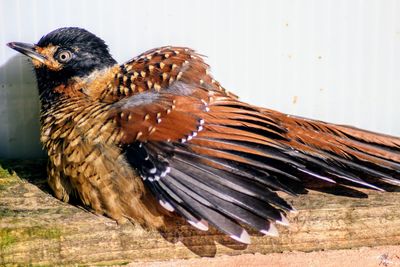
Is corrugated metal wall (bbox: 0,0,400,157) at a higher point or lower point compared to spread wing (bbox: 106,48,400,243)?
higher

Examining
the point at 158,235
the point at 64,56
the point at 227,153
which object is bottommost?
the point at 158,235

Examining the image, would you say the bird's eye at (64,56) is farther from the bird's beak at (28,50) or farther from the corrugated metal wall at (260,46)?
the corrugated metal wall at (260,46)

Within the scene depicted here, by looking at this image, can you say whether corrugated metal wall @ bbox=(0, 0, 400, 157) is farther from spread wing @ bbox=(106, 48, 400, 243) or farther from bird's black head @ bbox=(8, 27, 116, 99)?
spread wing @ bbox=(106, 48, 400, 243)

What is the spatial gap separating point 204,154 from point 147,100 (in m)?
0.45

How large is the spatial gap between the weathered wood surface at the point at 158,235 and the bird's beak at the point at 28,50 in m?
0.77

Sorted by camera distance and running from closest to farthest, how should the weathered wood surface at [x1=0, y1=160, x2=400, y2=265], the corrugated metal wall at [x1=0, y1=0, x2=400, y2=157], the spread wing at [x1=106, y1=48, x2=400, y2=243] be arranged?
1. the spread wing at [x1=106, y1=48, x2=400, y2=243]
2. the weathered wood surface at [x1=0, y1=160, x2=400, y2=265]
3. the corrugated metal wall at [x1=0, y1=0, x2=400, y2=157]

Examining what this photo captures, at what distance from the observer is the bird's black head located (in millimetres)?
4203

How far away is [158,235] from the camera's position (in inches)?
149

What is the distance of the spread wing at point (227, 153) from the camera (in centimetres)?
358

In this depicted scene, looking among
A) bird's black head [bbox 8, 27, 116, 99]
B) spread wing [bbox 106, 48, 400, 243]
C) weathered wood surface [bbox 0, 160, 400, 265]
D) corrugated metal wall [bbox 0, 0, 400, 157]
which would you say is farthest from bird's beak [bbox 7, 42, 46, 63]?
weathered wood surface [bbox 0, 160, 400, 265]

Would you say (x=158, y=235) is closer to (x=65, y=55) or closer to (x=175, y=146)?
(x=175, y=146)

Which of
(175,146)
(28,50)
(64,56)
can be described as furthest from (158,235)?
(28,50)

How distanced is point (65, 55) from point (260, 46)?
113 cm

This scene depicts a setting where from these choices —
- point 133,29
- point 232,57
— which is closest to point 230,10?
point 232,57
